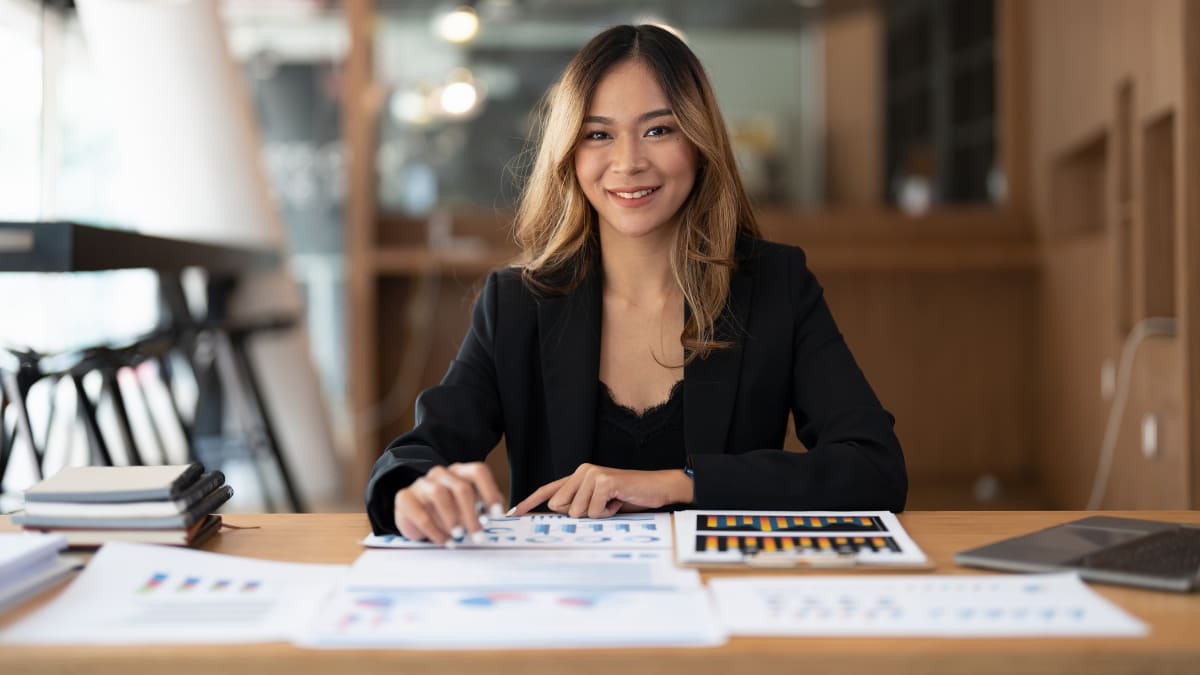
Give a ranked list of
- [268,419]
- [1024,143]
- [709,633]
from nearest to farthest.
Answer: [709,633]
[268,419]
[1024,143]

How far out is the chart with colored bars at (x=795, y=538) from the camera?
3.54 ft

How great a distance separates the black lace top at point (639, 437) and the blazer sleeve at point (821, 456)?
179 mm

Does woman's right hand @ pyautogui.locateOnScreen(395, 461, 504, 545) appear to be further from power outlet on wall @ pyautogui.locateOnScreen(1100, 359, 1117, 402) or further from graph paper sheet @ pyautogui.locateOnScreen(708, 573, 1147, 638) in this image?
power outlet on wall @ pyautogui.locateOnScreen(1100, 359, 1117, 402)

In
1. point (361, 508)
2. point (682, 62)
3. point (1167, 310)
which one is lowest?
point (361, 508)

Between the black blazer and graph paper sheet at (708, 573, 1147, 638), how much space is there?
1.75 ft

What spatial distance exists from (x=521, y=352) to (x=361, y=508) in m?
2.91

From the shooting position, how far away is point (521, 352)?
5.60ft

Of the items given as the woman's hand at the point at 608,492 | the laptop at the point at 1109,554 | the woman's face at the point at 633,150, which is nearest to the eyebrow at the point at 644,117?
the woman's face at the point at 633,150

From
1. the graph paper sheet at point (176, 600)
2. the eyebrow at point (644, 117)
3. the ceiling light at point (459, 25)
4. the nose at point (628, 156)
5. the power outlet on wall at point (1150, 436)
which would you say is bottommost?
the power outlet on wall at point (1150, 436)

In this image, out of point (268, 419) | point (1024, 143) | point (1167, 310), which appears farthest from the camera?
point (1024, 143)

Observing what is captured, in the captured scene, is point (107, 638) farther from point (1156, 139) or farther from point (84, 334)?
point (84, 334)

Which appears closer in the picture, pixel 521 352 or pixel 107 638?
pixel 107 638

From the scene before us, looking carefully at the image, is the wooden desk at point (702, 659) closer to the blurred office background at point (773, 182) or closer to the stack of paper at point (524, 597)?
the stack of paper at point (524, 597)

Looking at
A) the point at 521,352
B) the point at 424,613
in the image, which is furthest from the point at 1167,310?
the point at 424,613
